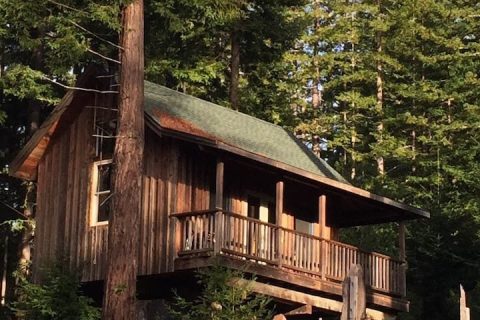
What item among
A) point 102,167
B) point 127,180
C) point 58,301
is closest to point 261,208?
point 102,167

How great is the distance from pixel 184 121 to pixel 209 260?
12.9 feet

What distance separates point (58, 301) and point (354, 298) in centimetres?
1064

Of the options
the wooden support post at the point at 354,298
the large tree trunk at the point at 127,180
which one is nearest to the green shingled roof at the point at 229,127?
the large tree trunk at the point at 127,180

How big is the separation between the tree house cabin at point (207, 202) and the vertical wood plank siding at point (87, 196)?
28 millimetres

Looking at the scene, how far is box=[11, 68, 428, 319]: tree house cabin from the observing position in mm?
20828

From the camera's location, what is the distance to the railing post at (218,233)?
19.8 m

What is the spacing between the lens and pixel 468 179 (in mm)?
36000

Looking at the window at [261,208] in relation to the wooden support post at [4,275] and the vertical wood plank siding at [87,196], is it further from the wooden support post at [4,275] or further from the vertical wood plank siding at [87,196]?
the wooden support post at [4,275]

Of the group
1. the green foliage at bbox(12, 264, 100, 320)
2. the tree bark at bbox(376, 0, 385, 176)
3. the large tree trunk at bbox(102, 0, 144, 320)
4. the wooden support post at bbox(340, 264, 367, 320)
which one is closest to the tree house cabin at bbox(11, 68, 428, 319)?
the green foliage at bbox(12, 264, 100, 320)

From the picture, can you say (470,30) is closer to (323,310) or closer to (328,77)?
Result: (328,77)

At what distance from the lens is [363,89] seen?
4412 cm

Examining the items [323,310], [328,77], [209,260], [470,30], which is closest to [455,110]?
[470,30]

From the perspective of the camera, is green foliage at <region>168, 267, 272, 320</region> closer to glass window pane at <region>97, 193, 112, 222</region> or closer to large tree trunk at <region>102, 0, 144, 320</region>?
large tree trunk at <region>102, 0, 144, 320</region>

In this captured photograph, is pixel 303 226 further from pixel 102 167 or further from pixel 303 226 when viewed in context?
pixel 102 167
